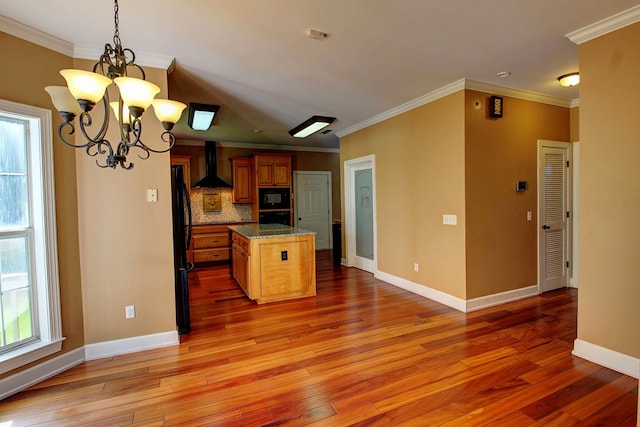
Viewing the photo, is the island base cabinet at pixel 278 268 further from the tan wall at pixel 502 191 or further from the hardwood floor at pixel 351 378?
the tan wall at pixel 502 191

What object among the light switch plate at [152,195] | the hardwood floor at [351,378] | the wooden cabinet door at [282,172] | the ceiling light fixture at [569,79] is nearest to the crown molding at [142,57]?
the light switch plate at [152,195]

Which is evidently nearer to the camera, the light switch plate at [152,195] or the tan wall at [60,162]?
the tan wall at [60,162]

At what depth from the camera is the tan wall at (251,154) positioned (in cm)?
708

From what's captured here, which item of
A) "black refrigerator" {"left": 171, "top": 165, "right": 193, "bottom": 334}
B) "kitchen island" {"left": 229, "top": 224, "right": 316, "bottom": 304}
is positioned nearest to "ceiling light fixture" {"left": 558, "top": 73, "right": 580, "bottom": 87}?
"kitchen island" {"left": 229, "top": 224, "right": 316, "bottom": 304}

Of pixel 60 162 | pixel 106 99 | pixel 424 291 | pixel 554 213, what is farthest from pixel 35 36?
pixel 554 213

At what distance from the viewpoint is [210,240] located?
6703 mm

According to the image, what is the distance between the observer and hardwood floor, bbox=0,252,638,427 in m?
2.03

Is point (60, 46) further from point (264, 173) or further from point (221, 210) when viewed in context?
point (221, 210)

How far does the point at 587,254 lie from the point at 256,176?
226 inches

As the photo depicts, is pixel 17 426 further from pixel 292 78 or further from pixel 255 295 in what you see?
pixel 292 78

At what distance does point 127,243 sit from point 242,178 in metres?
4.43

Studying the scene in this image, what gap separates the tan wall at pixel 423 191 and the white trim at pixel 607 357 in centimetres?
119

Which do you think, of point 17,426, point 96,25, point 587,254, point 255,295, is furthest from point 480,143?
point 17,426

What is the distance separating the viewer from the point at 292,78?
3.48 meters
